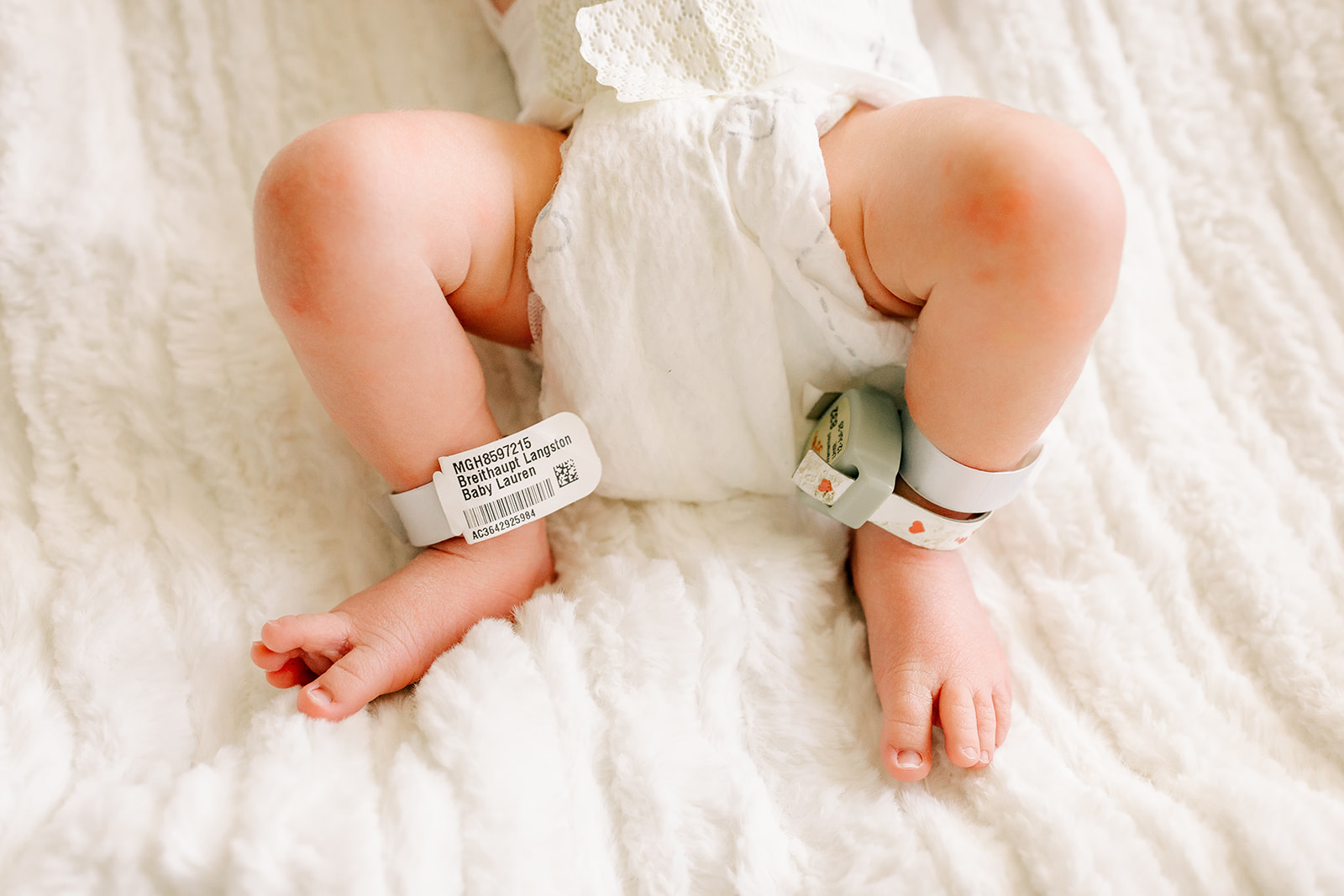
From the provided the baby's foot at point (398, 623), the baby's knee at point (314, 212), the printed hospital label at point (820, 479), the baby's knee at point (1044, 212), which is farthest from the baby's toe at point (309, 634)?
the baby's knee at point (1044, 212)

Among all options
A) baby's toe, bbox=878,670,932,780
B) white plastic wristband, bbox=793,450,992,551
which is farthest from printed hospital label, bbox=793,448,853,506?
baby's toe, bbox=878,670,932,780

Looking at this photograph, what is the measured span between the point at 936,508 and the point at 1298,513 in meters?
0.32

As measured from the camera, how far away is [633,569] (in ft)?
2.36

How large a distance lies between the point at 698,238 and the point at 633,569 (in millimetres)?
271

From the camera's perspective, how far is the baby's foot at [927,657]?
627mm

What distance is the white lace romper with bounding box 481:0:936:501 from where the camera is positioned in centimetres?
67

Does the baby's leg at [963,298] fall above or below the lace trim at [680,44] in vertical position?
below

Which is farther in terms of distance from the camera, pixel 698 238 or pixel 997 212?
pixel 698 238

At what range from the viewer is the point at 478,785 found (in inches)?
22.4

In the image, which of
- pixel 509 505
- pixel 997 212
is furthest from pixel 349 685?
pixel 997 212

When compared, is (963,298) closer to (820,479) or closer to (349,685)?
(820,479)

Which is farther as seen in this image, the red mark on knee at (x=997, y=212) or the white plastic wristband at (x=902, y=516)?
Result: the white plastic wristband at (x=902, y=516)

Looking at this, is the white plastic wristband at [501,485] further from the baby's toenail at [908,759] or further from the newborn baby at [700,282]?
the baby's toenail at [908,759]

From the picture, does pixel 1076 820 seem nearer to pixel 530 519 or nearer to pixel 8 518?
pixel 530 519
